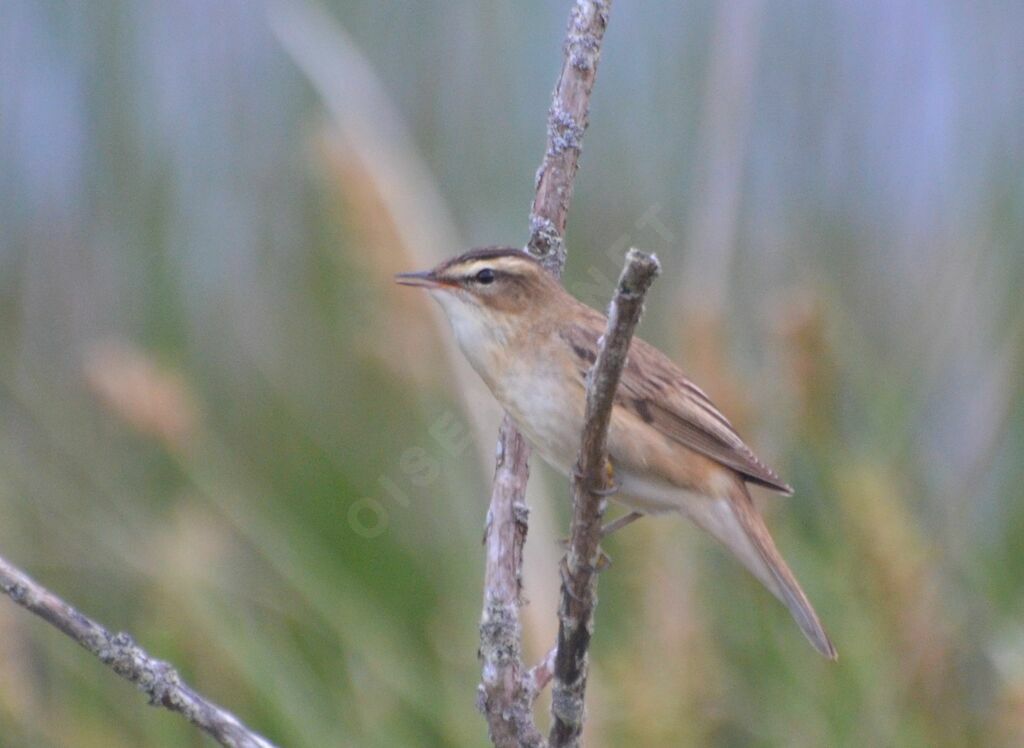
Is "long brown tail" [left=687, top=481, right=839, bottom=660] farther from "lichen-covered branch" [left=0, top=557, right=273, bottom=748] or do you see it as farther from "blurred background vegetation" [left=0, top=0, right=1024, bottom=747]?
"lichen-covered branch" [left=0, top=557, right=273, bottom=748]

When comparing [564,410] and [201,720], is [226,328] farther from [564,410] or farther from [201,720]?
[201,720]

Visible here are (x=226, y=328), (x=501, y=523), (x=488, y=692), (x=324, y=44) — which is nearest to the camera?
(x=488, y=692)


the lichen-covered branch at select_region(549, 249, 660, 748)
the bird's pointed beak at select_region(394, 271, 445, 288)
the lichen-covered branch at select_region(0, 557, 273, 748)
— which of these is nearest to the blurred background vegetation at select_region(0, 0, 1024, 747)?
the bird's pointed beak at select_region(394, 271, 445, 288)

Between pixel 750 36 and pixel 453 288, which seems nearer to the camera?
pixel 453 288

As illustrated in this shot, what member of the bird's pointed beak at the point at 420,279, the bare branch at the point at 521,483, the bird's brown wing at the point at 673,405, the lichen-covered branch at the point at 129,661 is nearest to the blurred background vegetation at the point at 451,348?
the bird's brown wing at the point at 673,405

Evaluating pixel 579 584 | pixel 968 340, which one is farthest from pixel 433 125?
pixel 579 584

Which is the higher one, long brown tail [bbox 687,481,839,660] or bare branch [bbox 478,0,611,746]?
bare branch [bbox 478,0,611,746]
